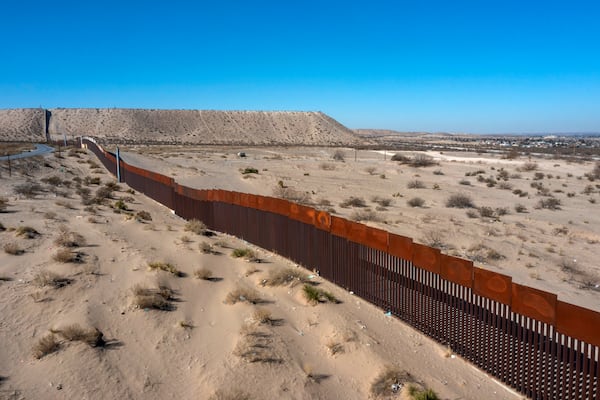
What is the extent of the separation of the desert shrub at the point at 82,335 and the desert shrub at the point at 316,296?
392 centimetres

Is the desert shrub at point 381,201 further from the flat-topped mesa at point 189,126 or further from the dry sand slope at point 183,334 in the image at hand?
the flat-topped mesa at point 189,126

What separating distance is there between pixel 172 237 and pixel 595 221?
19470mm

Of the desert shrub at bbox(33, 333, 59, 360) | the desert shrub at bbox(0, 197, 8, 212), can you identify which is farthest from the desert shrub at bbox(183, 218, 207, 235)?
the desert shrub at bbox(33, 333, 59, 360)

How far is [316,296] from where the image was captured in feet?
33.4

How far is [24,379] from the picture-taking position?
6973mm

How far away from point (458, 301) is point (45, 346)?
640cm

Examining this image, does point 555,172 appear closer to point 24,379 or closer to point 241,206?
point 241,206

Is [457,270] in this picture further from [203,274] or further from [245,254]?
[245,254]

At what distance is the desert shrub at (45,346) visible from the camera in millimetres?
7546

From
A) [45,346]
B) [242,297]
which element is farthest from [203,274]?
[45,346]

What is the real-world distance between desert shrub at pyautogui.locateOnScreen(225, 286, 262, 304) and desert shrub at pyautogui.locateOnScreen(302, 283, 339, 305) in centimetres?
95

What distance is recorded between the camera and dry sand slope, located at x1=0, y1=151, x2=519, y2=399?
7215 mm

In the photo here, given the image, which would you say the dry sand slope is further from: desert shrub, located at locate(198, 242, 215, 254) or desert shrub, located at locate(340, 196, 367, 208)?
desert shrub, located at locate(340, 196, 367, 208)

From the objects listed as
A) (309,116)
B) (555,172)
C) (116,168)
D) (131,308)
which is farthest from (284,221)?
(309,116)
